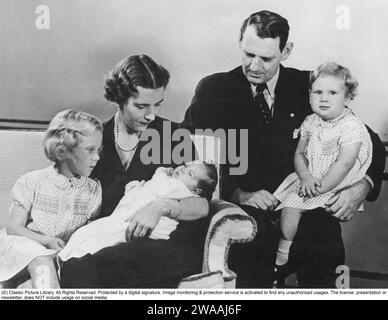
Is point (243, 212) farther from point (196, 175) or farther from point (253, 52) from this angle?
point (253, 52)

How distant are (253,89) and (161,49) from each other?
0.58 m

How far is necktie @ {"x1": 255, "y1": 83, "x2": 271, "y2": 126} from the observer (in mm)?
3904

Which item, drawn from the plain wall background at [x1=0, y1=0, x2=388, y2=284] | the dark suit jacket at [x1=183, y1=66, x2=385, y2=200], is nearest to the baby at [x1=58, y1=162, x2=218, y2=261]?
the dark suit jacket at [x1=183, y1=66, x2=385, y2=200]

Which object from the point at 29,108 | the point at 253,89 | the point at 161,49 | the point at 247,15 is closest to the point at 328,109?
the point at 253,89

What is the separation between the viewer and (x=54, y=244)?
12.5ft

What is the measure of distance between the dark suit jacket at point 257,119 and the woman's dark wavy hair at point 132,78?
0.81ft

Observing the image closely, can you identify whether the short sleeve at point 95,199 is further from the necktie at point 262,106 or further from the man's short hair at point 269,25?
the man's short hair at point 269,25

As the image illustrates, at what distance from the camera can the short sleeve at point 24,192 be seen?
386 cm

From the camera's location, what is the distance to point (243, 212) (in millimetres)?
3779

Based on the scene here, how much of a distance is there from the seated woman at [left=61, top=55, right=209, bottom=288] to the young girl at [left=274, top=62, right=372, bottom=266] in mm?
499

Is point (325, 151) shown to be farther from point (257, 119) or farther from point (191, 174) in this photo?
point (191, 174)

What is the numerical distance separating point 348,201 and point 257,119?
70 centimetres

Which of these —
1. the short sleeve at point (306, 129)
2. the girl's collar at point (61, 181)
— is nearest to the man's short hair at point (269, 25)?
the short sleeve at point (306, 129)

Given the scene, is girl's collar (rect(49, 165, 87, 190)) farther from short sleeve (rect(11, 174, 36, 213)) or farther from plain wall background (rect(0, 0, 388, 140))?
plain wall background (rect(0, 0, 388, 140))
